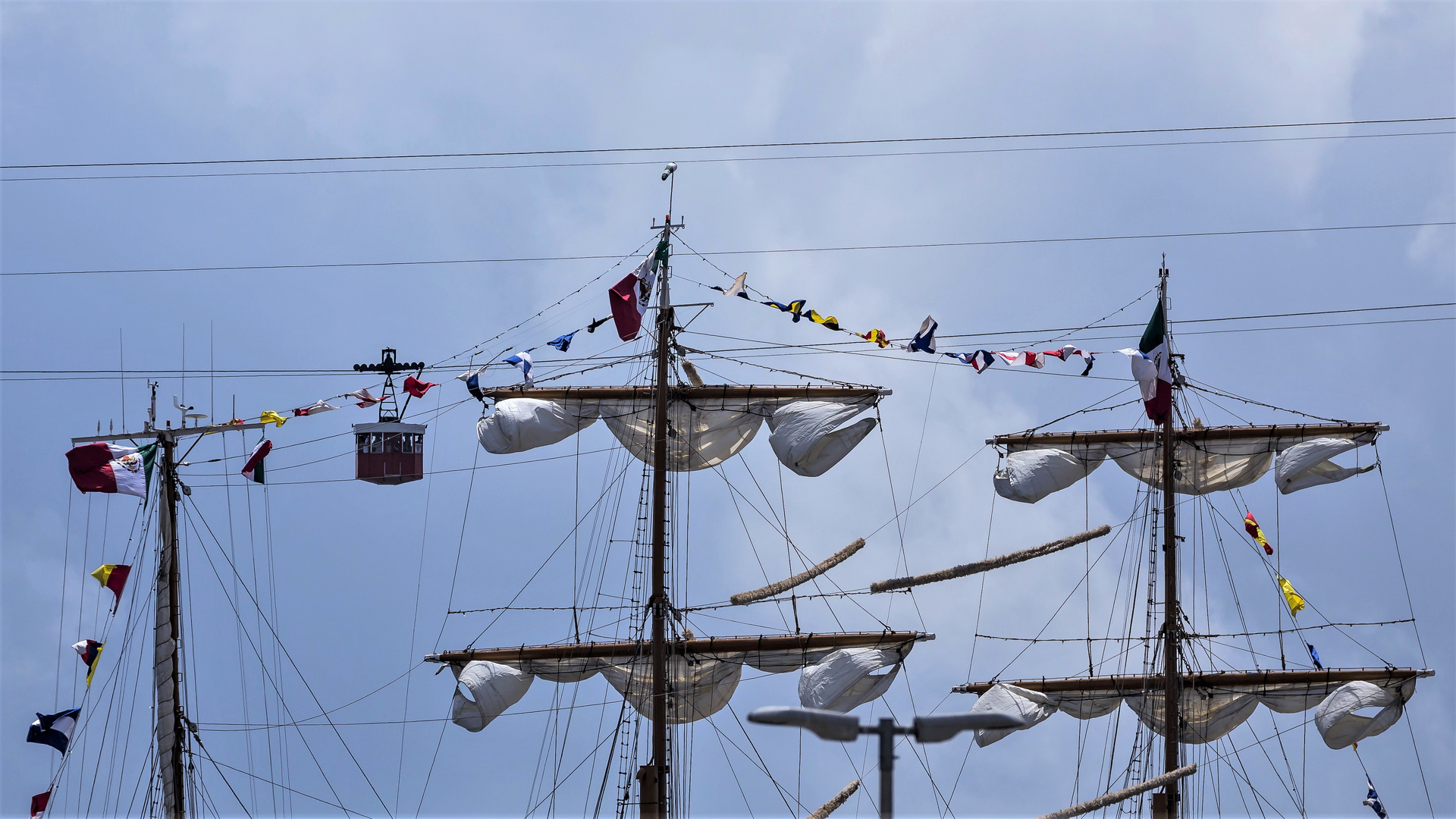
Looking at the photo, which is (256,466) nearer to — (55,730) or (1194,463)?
(55,730)

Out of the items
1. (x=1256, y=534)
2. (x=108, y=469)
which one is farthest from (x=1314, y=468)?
(x=108, y=469)

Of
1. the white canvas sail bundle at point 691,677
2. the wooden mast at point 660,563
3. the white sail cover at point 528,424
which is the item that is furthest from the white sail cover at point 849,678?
the white sail cover at point 528,424

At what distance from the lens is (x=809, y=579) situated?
4400 cm

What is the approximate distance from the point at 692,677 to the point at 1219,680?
13.4 m

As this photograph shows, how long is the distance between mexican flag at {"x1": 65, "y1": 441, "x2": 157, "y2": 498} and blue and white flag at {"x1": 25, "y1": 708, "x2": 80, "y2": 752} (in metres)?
4.96

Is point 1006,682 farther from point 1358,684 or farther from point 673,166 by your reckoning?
point 673,166

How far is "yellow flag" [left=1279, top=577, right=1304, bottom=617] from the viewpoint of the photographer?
48.8 meters

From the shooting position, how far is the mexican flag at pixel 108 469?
4159 centimetres

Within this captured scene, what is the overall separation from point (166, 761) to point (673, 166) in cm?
1667

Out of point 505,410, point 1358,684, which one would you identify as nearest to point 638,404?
point 505,410

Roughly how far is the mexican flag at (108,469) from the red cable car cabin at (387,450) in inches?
197

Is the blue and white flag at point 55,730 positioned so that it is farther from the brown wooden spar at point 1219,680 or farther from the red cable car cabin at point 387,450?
the brown wooden spar at point 1219,680

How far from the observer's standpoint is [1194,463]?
50250 mm

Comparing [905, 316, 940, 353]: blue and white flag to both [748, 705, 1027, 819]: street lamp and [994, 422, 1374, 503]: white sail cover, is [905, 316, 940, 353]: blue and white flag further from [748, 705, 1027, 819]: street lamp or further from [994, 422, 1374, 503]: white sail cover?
[748, 705, 1027, 819]: street lamp
